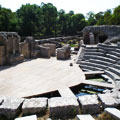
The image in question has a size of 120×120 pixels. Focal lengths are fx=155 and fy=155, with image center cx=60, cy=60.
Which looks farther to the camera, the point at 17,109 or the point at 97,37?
the point at 97,37

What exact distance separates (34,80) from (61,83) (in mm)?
1805

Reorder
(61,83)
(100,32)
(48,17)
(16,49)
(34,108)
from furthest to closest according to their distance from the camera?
(48,17) < (100,32) < (16,49) < (61,83) < (34,108)

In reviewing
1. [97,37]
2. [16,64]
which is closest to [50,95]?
[16,64]

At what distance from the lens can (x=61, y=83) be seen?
9.28 metres

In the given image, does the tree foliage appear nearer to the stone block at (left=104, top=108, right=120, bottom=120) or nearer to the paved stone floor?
the paved stone floor

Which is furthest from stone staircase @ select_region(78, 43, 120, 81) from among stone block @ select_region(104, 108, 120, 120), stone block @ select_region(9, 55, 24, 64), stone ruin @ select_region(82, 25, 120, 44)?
stone block @ select_region(104, 108, 120, 120)

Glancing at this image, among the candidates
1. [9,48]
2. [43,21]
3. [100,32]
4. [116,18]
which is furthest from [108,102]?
[43,21]

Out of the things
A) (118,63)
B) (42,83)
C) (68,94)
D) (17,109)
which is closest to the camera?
(17,109)

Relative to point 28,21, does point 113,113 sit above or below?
below

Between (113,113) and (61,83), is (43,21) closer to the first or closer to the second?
(61,83)

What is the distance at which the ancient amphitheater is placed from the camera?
4336 millimetres

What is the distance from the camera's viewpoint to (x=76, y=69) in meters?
12.2

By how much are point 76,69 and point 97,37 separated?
32.6 feet

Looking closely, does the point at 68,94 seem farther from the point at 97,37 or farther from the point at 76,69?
the point at 97,37
